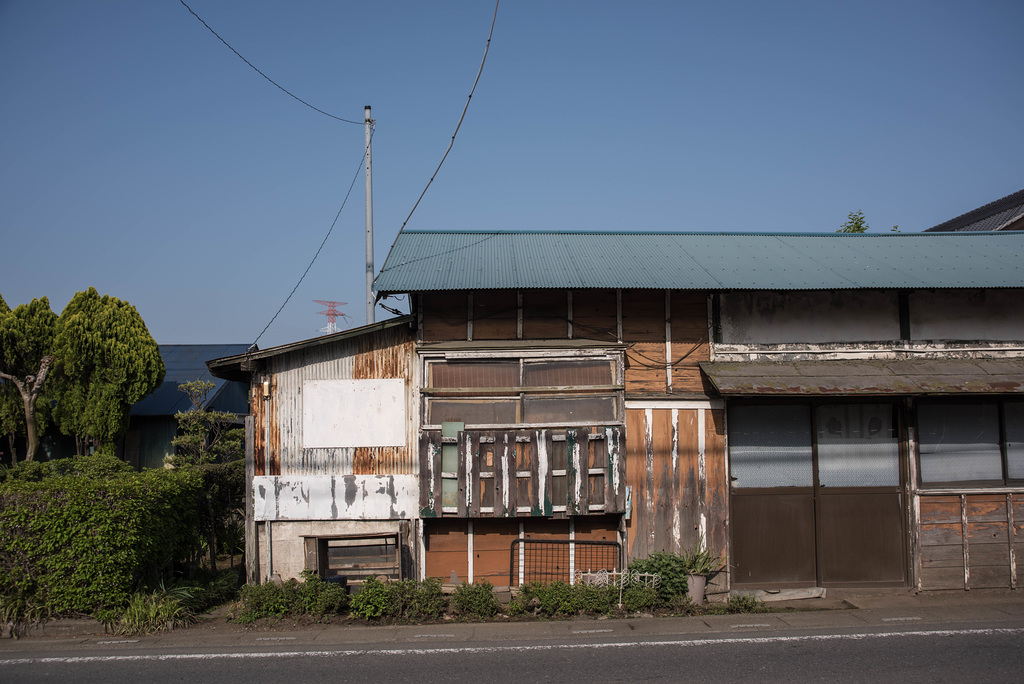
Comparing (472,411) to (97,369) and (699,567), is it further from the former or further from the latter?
(97,369)

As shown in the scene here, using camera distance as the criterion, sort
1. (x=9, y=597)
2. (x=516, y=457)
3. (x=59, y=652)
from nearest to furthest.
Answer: (x=59, y=652) < (x=9, y=597) < (x=516, y=457)

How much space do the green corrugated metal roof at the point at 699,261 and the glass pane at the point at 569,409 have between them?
1737mm

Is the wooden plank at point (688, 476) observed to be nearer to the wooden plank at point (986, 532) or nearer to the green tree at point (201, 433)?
the wooden plank at point (986, 532)

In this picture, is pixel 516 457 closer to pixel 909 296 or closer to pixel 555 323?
pixel 555 323

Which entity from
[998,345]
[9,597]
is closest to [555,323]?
[998,345]

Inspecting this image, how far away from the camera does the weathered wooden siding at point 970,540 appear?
32.2ft

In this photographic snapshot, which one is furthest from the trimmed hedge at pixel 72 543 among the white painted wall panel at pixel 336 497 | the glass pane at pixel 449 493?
the glass pane at pixel 449 493

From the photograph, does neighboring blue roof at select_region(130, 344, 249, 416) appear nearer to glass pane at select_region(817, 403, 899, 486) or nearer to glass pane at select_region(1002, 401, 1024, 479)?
glass pane at select_region(817, 403, 899, 486)

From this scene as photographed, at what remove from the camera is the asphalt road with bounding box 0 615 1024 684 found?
6305 mm

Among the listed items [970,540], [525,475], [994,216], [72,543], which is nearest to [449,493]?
[525,475]

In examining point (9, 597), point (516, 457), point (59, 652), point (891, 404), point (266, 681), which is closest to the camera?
point (266, 681)

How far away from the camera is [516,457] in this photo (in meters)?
9.52

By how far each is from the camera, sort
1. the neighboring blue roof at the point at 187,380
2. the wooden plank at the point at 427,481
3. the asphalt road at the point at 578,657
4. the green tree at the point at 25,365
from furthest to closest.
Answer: the neighboring blue roof at the point at 187,380, the green tree at the point at 25,365, the wooden plank at the point at 427,481, the asphalt road at the point at 578,657

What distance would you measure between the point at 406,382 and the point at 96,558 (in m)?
4.61
